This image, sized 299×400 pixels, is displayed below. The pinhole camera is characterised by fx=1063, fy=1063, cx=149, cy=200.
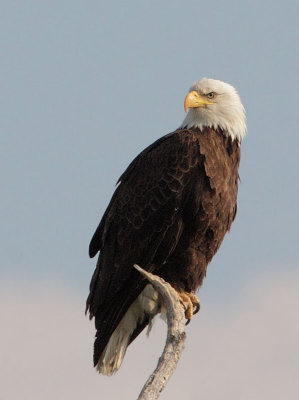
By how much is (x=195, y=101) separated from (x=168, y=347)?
9.83ft

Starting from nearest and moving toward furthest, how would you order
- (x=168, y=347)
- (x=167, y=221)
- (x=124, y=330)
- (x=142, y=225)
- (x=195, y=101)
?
(x=168, y=347) → (x=167, y=221) → (x=142, y=225) → (x=124, y=330) → (x=195, y=101)

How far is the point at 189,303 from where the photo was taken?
10.1 m

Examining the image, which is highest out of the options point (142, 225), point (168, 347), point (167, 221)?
point (167, 221)

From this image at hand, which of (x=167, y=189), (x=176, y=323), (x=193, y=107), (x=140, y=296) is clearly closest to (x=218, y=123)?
(x=193, y=107)

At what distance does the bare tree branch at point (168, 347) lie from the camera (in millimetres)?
8094

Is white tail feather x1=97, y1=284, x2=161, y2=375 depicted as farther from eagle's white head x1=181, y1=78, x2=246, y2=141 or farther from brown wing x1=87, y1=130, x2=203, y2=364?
eagle's white head x1=181, y1=78, x2=246, y2=141

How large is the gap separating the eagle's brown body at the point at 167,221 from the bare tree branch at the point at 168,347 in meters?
0.81

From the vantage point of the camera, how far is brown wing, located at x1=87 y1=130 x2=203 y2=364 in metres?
9.88

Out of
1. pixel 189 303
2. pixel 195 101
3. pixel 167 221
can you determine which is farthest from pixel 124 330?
pixel 195 101

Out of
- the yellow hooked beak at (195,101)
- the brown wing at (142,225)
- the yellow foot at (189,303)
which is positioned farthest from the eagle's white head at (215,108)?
the yellow foot at (189,303)

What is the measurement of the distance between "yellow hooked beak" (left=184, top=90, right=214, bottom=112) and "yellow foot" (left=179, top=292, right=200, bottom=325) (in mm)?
1823

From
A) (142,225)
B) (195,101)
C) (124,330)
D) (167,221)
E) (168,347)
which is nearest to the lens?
(168,347)

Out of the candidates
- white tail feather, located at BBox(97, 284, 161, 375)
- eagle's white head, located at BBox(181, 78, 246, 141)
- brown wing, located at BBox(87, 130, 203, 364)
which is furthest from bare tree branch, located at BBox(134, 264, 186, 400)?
eagle's white head, located at BBox(181, 78, 246, 141)

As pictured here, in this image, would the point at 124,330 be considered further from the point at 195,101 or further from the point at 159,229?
the point at 195,101
